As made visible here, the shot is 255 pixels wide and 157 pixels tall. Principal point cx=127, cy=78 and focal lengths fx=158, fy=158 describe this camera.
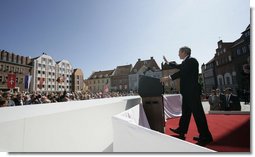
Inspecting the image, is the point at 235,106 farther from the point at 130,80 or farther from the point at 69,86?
the point at 69,86

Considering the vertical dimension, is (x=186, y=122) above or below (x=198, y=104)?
below

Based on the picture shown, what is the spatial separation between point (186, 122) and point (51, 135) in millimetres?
1450

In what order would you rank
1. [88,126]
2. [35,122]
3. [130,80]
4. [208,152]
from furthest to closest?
1. [130,80]
2. [88,126]
3. [35,122]
4. [208,152]

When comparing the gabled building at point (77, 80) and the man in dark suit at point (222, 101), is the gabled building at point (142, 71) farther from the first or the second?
the man in dark suit at point (222, 101)

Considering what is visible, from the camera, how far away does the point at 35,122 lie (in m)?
0.89

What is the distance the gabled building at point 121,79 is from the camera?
98.2 feet

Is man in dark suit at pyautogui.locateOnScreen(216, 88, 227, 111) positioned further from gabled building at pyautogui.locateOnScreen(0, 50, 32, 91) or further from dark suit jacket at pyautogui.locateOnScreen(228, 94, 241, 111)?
gabled building at pyautogui.locateOnScreen(0, 50, 32, 91)

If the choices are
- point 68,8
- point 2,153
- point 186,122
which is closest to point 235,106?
point 186,122

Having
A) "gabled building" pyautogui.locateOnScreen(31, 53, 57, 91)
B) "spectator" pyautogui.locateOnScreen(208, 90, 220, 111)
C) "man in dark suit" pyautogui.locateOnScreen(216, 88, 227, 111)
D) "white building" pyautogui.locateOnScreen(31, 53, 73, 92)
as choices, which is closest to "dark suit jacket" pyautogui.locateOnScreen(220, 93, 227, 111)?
"man in dark suit" pyautogui.locateOnScreen(216, 88, 227, 111)

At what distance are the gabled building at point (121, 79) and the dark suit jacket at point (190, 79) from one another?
27.6 meters

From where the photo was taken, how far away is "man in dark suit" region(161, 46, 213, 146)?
1662 millimetres

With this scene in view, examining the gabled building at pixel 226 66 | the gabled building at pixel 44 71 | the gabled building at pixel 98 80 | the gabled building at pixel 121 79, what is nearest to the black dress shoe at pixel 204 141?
the gabled building at pixel 226 66

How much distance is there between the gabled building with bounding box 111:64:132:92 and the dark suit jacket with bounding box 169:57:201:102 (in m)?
27.6

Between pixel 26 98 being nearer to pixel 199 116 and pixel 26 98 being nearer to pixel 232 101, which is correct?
pixel 199 116
